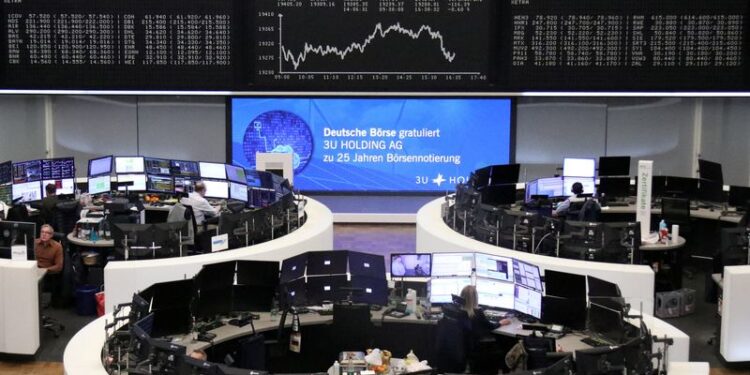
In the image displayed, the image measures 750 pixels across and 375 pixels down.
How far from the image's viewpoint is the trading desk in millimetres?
9852

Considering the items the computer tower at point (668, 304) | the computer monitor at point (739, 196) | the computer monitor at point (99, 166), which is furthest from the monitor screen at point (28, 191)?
the computer monitor at point (739, 196)

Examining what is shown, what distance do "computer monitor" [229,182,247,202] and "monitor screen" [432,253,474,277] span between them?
578 cm

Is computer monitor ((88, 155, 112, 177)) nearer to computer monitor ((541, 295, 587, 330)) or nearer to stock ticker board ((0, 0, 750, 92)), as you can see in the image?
stock ticker board ((0, 0, 750, 92))

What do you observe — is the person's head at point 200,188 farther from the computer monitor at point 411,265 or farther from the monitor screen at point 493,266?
the monitor screen at point 493,266

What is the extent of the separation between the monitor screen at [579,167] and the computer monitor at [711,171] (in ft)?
4.93

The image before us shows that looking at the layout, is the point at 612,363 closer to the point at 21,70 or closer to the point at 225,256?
the point at 225,256

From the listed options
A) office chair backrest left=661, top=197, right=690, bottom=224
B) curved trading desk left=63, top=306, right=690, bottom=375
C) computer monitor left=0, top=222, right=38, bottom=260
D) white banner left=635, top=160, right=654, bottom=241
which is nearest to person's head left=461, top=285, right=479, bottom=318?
curved trading desk left=63, top=306, right=690, bottom=375

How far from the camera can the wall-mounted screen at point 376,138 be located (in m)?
16.1

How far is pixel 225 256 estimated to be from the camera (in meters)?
10.4

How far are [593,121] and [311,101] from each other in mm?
4555

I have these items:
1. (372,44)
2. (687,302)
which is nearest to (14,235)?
(372,44)

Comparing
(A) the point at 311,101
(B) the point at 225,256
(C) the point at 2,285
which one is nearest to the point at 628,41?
(A) the point at 311,101

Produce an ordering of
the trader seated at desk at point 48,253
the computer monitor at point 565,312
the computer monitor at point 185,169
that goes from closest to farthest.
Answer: the computer monitor at point 565,312
the trader seated at desk at point 48,253
the computer monitor at point 185,169

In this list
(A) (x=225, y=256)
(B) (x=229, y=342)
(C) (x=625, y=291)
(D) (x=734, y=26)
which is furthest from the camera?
(D) (x=734, y=26)
